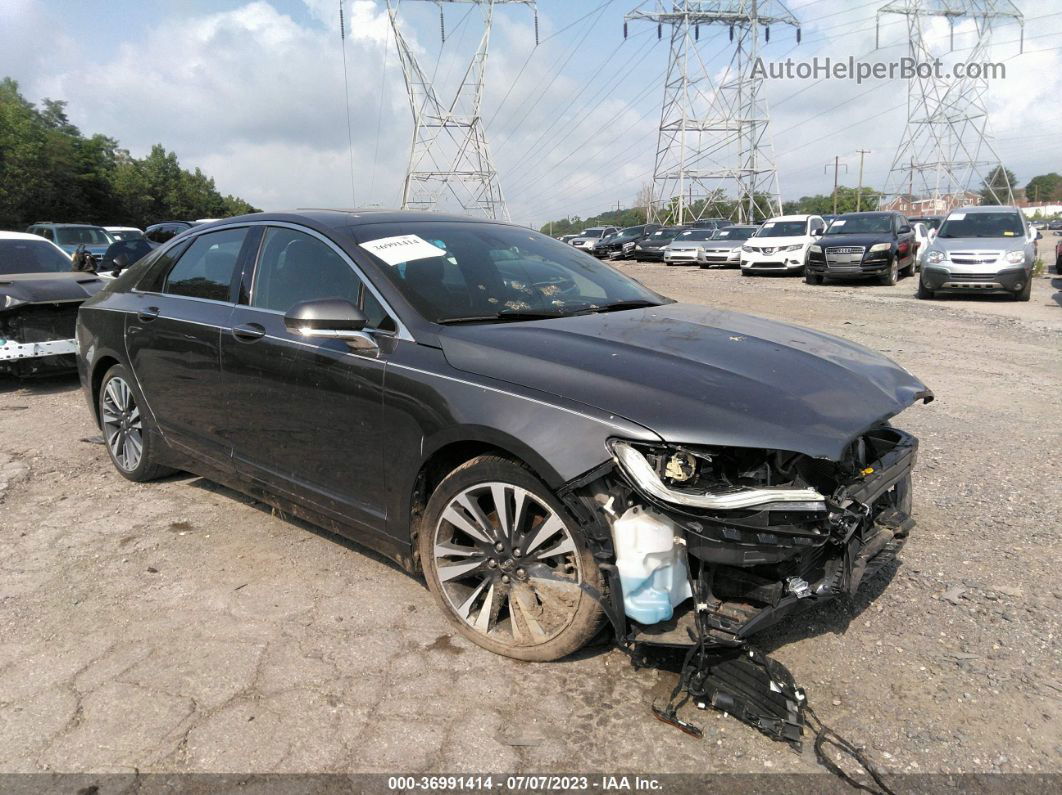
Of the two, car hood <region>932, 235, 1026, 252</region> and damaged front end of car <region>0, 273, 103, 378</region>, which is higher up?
car hood <region>932, 235, 1026, 252</region>

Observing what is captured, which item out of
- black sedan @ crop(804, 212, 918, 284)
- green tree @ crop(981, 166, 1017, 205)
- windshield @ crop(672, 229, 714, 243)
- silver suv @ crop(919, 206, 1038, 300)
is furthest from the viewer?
green tree @ crop(981, 166, 1017, 205)

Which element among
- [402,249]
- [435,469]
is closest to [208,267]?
[402,249]

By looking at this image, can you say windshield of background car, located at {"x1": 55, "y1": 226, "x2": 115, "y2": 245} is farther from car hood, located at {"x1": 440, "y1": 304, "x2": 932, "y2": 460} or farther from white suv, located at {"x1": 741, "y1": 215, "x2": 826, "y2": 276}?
car hood, located at {"x1": 440, "y1": 304, "x2": 932, "y2": 460}

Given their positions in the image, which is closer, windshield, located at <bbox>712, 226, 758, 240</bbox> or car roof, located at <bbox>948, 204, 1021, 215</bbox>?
car roof, located at <bbox>948, 204, 1021, 215</bbox>

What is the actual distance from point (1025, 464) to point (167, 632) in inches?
199

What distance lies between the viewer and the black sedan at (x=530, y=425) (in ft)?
8.18

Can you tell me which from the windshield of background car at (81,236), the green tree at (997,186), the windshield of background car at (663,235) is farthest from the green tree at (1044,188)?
the windshield of background car at (81,236)

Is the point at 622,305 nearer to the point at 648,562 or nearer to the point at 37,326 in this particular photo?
the point at 648,562

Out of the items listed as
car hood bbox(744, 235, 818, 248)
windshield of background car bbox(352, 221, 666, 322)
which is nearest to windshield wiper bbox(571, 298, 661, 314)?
windshield of background car bbox(352, 221, 666, 322)

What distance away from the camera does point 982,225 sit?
48.6ft

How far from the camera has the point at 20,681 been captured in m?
2.81

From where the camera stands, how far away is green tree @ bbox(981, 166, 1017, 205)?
64688mm

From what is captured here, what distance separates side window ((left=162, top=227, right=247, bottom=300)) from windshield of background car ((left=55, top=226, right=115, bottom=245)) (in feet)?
58.6

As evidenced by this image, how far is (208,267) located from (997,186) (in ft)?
290
